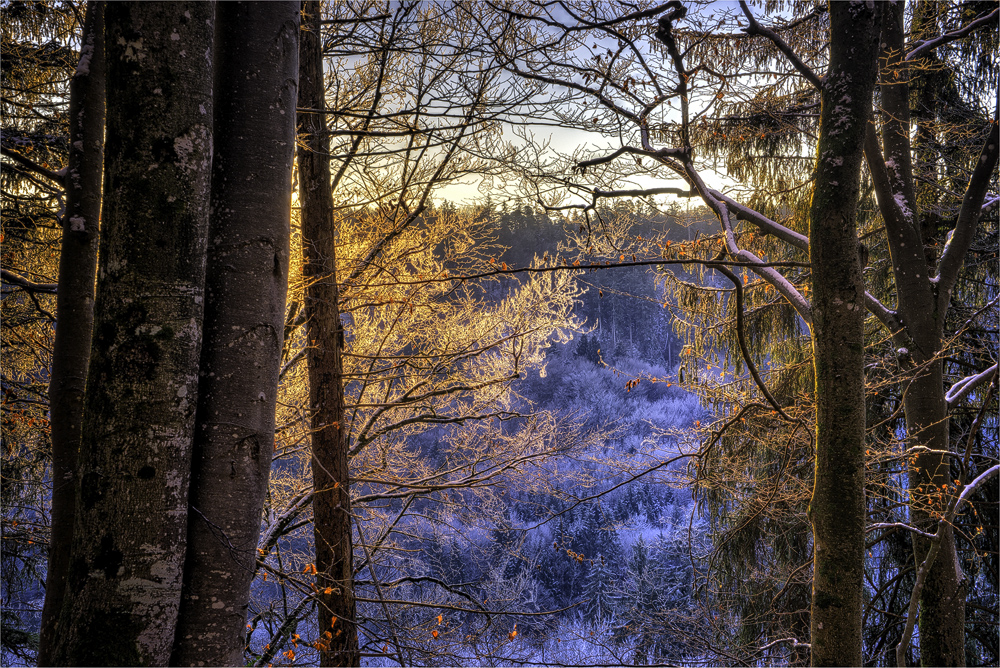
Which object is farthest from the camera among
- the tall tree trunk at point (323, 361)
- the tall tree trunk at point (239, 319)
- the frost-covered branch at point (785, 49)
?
the tall tree trunk at point (323, 361)

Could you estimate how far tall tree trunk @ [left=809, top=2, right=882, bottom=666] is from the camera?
1872 millimetres

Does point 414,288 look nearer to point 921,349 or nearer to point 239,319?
point 239,319

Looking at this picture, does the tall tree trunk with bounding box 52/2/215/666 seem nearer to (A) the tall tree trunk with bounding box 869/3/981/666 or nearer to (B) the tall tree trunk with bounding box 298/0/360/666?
(B) the tall tree trunk with bounding box 298/0/360/666

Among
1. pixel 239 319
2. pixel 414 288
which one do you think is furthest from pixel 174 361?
pixel 414 288

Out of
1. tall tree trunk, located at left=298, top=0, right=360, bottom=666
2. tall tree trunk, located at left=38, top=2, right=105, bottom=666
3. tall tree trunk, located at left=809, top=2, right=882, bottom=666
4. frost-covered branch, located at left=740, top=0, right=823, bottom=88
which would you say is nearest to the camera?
tall tree trunk, located at left=809, top=2, right=882, bottom=666

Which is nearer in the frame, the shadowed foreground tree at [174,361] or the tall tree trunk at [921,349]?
the shadowed foreground tree at [174,361]

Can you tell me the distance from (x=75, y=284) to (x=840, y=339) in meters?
2.84

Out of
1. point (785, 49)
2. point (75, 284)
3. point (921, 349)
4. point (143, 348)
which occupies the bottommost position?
point (921, 349)

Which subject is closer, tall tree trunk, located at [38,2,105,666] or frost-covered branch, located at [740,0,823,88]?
tall tree trunk, located at [38,2,105,666]

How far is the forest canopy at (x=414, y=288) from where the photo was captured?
1.17 meters

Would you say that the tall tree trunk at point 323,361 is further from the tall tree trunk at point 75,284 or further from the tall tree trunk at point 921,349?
the tall tree trunk at point 921,349

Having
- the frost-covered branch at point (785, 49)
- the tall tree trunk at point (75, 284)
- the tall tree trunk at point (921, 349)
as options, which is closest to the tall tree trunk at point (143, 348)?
the tall tree trunk at point (75, 284)

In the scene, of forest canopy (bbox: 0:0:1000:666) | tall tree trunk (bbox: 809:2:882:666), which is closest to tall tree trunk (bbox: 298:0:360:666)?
forest canopy (bbox: 0:0:1000:666)

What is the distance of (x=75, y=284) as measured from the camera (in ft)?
6.92
